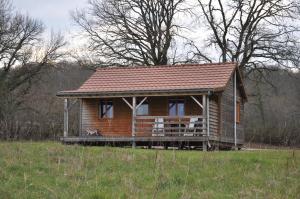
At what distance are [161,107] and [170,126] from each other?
1513 millimetres

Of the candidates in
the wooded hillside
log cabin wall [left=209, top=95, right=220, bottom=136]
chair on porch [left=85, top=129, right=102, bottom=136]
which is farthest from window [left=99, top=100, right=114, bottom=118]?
the wooded hillside

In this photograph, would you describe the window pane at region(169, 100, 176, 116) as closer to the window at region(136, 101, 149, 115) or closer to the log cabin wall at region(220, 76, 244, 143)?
the window at region(136, 101, 149, 115)

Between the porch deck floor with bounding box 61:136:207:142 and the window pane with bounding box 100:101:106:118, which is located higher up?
the window pane with bounding box 100:101:106:118

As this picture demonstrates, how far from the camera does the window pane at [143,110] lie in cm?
3097

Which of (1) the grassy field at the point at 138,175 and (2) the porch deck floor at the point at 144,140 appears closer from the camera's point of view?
(1) the grassy field at the point at 138,175

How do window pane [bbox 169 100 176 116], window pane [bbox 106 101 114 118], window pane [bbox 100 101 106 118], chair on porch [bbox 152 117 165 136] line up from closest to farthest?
chair on porch [bbox 152 117 165 136] < window pane [bbox 169 100 176 116] < window pane [bbox 106 101 114 118] < window pane [bbox 100 101 106 118]

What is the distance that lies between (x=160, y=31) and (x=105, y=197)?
3737 centimetres

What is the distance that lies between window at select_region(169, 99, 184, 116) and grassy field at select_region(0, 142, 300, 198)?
10.9 metres

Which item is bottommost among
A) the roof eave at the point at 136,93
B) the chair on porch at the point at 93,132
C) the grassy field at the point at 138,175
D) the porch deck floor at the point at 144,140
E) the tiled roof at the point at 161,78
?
the grassy field at the point at 138,175

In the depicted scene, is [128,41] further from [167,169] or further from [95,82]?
[167,169]

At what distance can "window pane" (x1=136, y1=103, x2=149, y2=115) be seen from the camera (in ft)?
102

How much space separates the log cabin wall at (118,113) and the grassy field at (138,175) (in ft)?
35.5

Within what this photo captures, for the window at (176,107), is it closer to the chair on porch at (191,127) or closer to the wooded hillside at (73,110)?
the chair on porch at (191,127)

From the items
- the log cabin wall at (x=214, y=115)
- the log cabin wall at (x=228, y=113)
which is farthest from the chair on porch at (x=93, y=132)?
the log cabin wall at (x=228, y=113)
